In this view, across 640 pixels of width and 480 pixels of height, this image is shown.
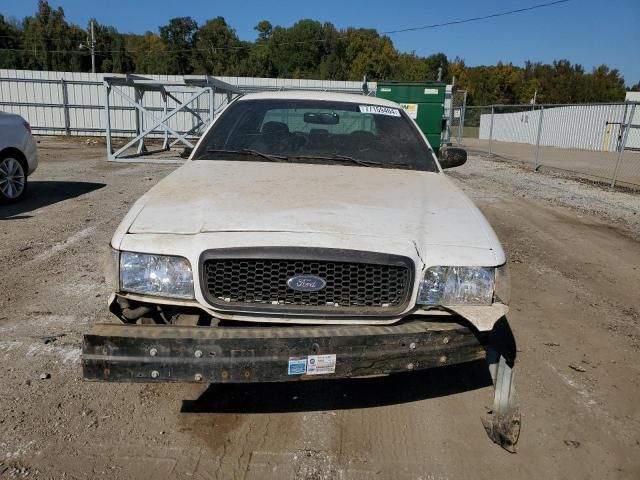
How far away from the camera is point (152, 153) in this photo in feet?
54.4

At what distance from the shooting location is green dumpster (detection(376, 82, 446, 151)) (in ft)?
53.5

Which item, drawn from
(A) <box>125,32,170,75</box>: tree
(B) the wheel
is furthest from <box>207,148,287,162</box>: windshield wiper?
(A) <box>125,32,170,75</box>: tree

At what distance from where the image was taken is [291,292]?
2.30 meters

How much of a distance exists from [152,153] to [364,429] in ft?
50.6

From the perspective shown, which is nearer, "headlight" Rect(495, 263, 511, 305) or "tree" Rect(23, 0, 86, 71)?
"headlight" Rect(495, 263, 511, 305)

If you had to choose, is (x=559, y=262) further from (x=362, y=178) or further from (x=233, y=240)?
(x=233, y=240)

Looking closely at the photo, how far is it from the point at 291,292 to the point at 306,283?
0.28 ft

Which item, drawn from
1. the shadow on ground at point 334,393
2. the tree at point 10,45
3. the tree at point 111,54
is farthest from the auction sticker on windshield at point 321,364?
the tree at point 111,54

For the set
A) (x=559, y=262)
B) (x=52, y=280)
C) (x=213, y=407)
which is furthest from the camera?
(x=559, y=262)

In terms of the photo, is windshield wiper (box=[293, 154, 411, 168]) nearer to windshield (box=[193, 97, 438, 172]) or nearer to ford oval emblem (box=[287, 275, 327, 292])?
windshield (box=[193, 97, 438, 172])

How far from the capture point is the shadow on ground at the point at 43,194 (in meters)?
7.52

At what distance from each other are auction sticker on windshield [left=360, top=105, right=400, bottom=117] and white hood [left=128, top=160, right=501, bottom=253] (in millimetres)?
858

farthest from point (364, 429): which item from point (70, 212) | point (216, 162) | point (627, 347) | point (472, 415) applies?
point (70, 212)

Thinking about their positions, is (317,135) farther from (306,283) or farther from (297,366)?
(297,366)
